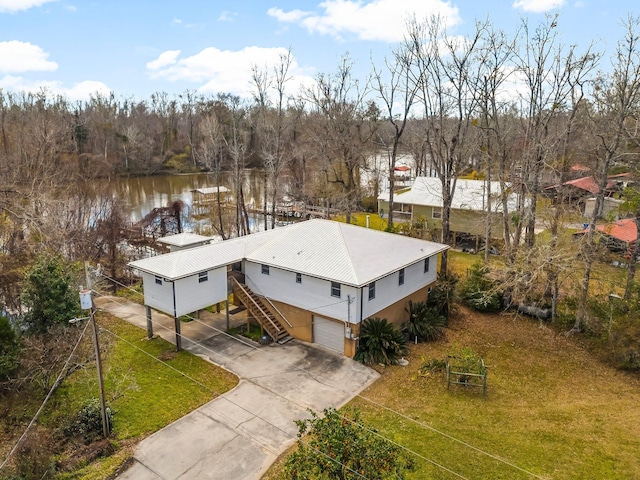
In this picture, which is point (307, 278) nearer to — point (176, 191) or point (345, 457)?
point (345, 457)

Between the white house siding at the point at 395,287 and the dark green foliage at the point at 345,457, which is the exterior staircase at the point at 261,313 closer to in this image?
the white house siding at the point at 395,287

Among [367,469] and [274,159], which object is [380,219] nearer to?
[274,159]

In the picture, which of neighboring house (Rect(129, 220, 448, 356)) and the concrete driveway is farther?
neighboring house (Rect(129, 220, 448, 356))

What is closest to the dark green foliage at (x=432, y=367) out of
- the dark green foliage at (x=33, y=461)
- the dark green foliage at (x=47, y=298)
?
the dark green foliage at (x=33, y=461)

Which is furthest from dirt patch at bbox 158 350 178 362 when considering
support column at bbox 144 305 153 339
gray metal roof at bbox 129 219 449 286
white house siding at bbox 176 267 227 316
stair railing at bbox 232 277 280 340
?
stair railing at bbox 232 277 280 340

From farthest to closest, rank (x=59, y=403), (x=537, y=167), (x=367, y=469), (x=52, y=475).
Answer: (x=537, y=167)
(x=59, y=403)
(x=52, y=475)
(x=367, y=469)

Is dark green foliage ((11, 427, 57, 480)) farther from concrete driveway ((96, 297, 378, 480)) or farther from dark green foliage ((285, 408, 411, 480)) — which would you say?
dark green foliage ((285, 408, 411, 480))

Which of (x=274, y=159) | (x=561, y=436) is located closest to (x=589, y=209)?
(x=274, y=159)
